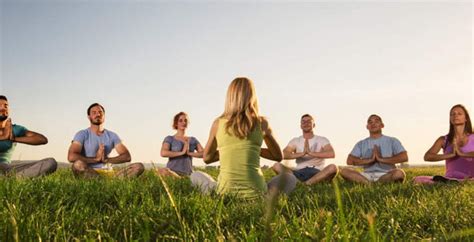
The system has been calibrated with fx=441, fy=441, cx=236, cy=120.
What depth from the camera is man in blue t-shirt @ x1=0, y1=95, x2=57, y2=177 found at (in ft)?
32.9

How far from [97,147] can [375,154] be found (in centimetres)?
663

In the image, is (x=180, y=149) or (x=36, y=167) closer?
(x=36, y=167)

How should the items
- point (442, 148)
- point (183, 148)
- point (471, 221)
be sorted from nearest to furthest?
point (471, 221) < point (442, 148) < point (183, 148)

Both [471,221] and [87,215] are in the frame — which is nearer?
[87,215]

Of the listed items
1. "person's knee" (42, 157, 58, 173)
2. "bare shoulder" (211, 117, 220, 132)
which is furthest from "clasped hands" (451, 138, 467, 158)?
"person's knee" (42, 157, 58, 173)

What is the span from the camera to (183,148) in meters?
12.2

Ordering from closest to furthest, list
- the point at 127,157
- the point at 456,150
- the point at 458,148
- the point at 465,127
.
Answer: the point at 456,150 → the point at 458,148 → the point at 465,127 → the point at 127,157

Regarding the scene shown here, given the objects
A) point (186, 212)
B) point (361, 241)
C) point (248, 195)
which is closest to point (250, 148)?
point (248, 195)

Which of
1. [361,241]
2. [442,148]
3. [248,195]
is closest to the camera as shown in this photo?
[361,241]

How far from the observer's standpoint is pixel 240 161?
19.4 feet

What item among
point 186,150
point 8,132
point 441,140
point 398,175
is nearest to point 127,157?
point 186,150

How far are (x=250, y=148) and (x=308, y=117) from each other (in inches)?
240

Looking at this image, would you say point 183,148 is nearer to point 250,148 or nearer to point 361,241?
point 250,148

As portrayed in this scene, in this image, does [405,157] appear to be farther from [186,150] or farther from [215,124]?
[215,124]
